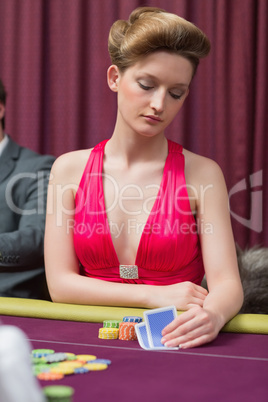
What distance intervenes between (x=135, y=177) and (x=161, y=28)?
17.6 inches

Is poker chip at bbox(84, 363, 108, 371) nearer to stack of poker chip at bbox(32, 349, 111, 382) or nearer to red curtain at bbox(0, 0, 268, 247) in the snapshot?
stack of poker chip at bbox(32, 349, 111, 382)

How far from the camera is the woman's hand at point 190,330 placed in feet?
4.27

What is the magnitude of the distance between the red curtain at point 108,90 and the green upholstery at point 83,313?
132 centimetres

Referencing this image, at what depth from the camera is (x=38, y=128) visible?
3.10 m

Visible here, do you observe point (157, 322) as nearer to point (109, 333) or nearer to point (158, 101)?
point (109, 333)

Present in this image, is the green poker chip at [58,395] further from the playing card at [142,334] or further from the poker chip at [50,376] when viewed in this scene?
the playing card at [142,334]

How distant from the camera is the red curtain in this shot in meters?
2.78

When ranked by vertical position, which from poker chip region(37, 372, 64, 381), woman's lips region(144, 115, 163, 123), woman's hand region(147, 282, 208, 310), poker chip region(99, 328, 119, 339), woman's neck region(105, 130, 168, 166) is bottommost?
woman's hand region(147, 282, 208, 310)

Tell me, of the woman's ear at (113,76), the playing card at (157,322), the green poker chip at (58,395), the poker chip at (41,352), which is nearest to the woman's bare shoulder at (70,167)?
the woman's ear at (113,76)

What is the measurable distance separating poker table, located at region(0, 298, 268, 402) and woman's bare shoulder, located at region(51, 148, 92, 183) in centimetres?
42

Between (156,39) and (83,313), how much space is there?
2.50 ft

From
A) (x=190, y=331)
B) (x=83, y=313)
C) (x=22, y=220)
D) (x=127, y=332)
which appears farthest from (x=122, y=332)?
(x=22, y=220)

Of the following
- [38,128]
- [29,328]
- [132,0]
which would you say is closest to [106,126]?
[38,128]

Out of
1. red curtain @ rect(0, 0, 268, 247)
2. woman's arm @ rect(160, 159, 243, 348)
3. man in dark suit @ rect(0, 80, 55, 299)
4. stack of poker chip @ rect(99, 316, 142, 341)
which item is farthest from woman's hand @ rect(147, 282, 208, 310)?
red curtain @ rect(0, 0, 268, 247)
